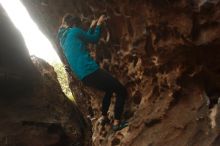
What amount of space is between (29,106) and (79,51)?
216 inches

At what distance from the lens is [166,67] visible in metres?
7.64

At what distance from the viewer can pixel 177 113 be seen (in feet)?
23.8

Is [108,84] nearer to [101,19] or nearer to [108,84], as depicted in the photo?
[108,84]

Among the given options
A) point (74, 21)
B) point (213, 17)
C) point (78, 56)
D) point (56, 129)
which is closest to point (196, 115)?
point (213, 17)

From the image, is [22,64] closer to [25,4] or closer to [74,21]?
[25,4]

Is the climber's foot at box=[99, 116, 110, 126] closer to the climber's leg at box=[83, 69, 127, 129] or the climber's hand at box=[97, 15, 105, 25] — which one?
the climber's leg at box=[83, 69, 127, 129]

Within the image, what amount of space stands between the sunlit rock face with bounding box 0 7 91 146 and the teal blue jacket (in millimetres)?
4507

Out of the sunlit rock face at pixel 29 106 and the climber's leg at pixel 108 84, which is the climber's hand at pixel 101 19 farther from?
the sunlit rock face at pixel 29 106

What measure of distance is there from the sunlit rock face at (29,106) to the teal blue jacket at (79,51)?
451 cm

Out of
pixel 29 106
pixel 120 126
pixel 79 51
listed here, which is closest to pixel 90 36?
pixel 79 51

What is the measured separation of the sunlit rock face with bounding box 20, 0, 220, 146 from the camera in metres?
6.86

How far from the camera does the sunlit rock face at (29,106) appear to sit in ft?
38.1

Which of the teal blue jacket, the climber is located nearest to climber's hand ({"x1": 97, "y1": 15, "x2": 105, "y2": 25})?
the climber

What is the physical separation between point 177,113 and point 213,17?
1.91m
